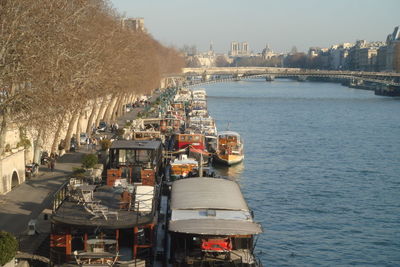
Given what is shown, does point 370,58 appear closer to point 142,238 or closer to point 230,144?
point 230,144

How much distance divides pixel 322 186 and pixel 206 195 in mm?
17038

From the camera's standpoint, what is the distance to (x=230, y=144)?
1534 inches

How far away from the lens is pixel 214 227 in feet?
46.1

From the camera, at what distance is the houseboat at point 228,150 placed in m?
37.4

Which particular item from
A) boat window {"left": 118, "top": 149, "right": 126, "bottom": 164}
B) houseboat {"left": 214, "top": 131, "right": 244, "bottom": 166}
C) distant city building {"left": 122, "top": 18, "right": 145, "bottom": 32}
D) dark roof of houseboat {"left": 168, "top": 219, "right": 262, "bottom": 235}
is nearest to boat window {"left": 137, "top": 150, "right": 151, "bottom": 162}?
boat window {"left": 118, "top": 149, "right": 126, "bottom": 164}

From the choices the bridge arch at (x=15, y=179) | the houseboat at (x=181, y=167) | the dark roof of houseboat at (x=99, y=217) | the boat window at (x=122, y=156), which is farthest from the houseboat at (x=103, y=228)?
the houseboat at (x=181, y=167)

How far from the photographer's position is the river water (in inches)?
886

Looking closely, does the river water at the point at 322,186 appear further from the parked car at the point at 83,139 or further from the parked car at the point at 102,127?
the parked car at the point at 102,127

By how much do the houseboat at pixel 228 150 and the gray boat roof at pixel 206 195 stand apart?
19.4 meters

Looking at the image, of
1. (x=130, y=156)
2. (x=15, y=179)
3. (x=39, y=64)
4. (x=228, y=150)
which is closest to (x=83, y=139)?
(x=228, y=150)

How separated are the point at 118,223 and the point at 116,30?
97.7 feet

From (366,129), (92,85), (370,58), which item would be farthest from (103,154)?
(370,58)

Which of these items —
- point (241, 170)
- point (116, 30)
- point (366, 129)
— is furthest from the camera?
point (366, 129)

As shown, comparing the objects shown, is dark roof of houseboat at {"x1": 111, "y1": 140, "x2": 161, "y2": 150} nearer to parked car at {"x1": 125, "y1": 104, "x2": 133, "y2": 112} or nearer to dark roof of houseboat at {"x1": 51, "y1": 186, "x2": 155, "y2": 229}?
dark roof of houseboat at {"x1": 51, "y1": 186, "x2": 155, "y2": 229}
